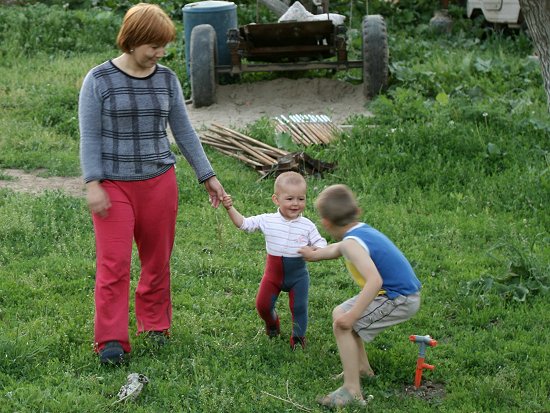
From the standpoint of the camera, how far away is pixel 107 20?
→ 15.1 meters

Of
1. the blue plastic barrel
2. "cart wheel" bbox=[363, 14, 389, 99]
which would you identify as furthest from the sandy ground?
the blue plastic barrel

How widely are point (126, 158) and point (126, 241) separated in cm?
44

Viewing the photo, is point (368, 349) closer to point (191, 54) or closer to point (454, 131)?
point (454, 131)

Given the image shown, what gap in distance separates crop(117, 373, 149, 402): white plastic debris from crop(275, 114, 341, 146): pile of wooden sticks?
5.27 m

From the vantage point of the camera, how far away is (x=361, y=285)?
5016mm

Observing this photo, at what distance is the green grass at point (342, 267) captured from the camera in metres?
5.19

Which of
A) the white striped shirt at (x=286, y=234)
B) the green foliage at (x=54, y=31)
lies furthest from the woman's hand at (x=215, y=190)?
the green foliage at (x=54, y=31)

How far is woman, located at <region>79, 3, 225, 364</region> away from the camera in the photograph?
516 cm

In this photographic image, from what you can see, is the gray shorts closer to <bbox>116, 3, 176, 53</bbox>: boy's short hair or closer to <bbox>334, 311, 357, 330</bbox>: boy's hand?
<bbox>334, 311, 357, 330</bbox>: boy's hand

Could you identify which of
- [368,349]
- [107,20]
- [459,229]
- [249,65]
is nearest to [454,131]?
[459,229]

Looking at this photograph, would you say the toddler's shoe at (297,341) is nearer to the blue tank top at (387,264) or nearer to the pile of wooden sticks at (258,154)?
the blue tank top at (387,264)

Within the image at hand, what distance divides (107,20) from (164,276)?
10.2 m

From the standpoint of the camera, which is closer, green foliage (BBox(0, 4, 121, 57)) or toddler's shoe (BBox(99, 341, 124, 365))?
toddler's shoe (BBox(99, 341, 124, 365))

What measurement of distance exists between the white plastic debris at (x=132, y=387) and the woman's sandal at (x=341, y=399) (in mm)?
928
